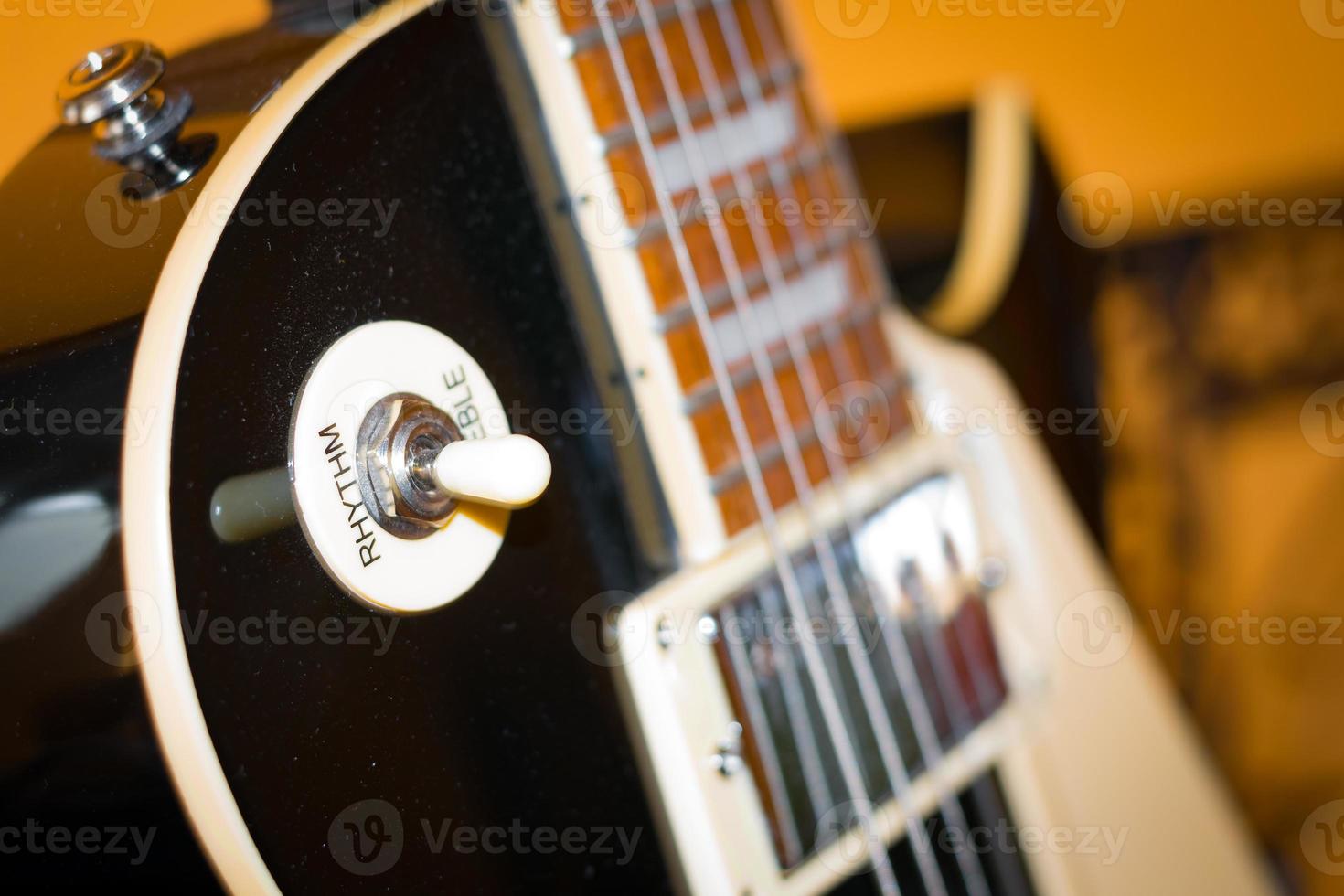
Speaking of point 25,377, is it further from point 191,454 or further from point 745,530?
point 745,530

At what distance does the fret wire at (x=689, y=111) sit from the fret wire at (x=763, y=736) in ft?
0.65

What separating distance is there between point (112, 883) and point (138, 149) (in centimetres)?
22

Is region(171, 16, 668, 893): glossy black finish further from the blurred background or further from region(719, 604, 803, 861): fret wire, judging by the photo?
the blurred background

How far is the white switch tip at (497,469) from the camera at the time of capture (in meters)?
0.32

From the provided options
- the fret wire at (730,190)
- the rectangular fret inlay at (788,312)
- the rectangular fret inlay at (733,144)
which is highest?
the rectangular fret inlay at (733,144)

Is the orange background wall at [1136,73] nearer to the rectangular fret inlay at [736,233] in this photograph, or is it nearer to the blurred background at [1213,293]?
the blurred background at [1213,293]

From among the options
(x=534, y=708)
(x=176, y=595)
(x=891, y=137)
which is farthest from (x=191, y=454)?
(x=891, y=137)

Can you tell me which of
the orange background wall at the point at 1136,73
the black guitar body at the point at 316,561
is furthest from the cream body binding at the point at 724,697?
the orange background wall at the point at 1136,73

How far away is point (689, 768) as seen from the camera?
0.41 m

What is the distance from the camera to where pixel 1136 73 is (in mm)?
1342

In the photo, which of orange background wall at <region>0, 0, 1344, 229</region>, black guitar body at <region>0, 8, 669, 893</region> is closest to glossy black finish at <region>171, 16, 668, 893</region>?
black guitar body at <region>0, 8, 669, 893</region>

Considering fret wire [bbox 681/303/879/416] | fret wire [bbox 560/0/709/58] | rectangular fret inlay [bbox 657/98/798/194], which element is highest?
fret wire [bbox 560/0/709/58]

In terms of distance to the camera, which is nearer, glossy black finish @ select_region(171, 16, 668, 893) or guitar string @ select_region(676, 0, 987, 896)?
glossy black finish @ select_region(171, 16, 668, 893)

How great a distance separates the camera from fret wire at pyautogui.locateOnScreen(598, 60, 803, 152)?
440 millimetres
